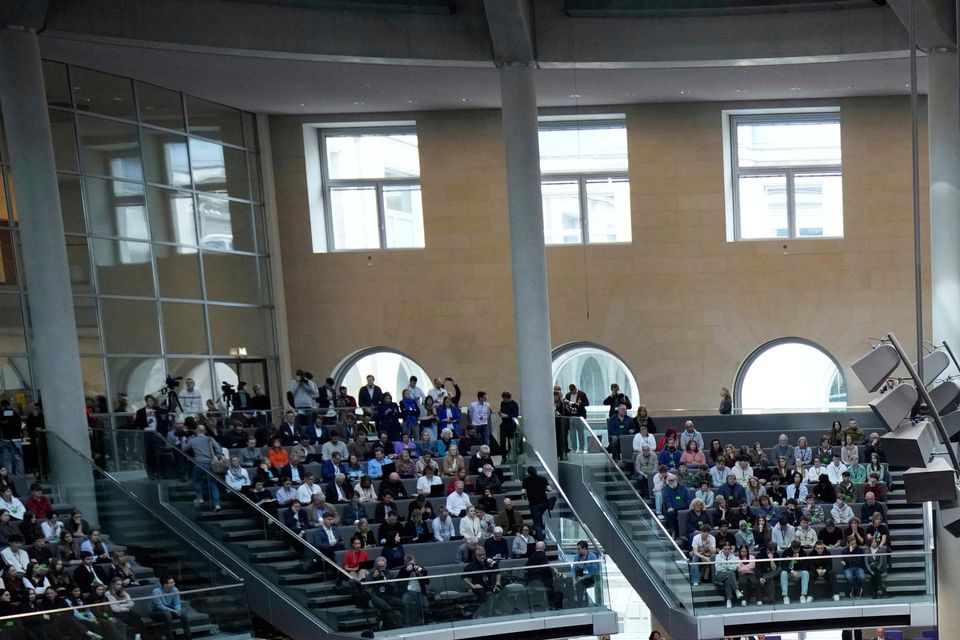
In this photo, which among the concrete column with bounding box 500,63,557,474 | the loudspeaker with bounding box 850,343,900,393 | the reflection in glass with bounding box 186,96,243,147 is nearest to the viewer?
the loudspeaker with bounding box 850,343,900,393

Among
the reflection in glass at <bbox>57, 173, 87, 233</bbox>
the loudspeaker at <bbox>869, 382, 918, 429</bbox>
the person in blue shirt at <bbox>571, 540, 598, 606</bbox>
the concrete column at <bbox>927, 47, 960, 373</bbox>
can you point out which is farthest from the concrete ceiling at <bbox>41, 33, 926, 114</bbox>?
the loudspeaker at <bbox>869, 382, 918, 429</bbox>

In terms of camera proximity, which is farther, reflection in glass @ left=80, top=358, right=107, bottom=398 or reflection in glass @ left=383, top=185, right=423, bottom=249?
reflection in glass @ left=383, top=185, right=423, bottom=249

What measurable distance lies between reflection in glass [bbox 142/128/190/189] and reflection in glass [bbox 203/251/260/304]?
1901 millimetres

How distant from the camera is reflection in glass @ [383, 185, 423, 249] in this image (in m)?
29.9

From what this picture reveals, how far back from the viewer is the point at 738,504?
20.4m

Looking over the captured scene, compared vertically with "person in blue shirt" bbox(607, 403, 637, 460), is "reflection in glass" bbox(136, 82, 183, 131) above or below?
above

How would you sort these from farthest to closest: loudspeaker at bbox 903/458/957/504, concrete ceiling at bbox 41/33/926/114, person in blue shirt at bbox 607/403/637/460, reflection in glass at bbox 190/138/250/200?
reflection in glass at bbox 190/138/250/200
person in blue shirt at bbox 607/403/637/460
concrete ceiling at bbox 41/33/926/114
loudspeaker at bbox 903/458/957/504

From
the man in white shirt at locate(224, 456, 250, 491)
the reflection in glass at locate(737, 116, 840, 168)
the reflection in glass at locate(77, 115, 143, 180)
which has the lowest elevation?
the man in white shirt at locate(224, 456, 250, 491)

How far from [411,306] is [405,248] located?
1.44 meters

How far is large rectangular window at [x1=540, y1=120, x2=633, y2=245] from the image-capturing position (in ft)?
97.5

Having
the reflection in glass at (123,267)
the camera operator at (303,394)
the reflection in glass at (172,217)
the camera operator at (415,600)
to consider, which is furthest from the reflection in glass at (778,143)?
the camera operator at (415,600)

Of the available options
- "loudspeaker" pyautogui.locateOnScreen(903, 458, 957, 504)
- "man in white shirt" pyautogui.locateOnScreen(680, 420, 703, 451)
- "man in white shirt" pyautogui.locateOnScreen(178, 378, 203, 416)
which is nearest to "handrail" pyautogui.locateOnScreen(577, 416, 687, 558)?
"man in white shirt" pyautogui.locateOnScreen(680, 420, 703, 451)

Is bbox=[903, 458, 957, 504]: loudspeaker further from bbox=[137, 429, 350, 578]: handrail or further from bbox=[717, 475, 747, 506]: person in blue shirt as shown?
bbox=[717, 475, 747, 506]: person in blue shirt

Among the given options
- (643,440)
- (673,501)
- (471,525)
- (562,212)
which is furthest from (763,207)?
(471,525)
